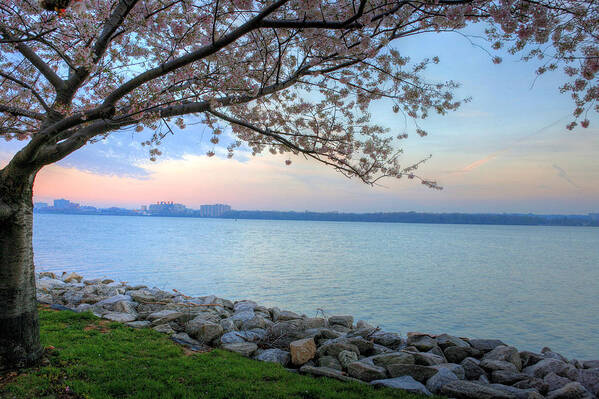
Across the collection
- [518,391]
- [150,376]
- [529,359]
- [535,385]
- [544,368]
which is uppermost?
[150,376]

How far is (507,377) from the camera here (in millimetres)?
6418

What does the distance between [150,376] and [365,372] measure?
134 inches

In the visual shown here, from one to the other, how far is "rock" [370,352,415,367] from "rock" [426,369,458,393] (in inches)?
27.7

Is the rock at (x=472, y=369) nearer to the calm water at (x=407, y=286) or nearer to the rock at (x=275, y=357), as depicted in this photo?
the rock at (x=275, y=357)

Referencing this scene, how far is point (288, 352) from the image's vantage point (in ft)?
23.4

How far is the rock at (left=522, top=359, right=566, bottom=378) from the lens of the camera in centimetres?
704

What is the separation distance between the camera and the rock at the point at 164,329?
8.08 metres

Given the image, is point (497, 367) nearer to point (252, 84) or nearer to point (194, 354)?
point (194, 354)

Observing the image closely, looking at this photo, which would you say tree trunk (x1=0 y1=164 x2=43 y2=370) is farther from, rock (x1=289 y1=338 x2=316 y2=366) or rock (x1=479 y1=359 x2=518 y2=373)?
rock (x1=479 y1=359 x2=518 y2=373)

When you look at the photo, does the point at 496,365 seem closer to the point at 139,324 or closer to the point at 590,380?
the point at 590,380

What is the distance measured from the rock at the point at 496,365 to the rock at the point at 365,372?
7.49 feet

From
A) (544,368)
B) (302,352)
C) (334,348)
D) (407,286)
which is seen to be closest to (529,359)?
(544,368)

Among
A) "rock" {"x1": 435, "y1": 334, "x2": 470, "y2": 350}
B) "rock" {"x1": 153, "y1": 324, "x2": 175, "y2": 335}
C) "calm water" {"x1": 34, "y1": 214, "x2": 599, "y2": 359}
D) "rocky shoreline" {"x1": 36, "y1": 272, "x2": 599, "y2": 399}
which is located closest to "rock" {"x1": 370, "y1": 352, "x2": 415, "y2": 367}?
"rocky shoreline" {"x1": 36, "y1": 272, "x2": 599, "y2": 399}

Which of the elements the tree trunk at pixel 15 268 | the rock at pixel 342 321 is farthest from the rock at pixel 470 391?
the tree trunk at pixel 15 268
